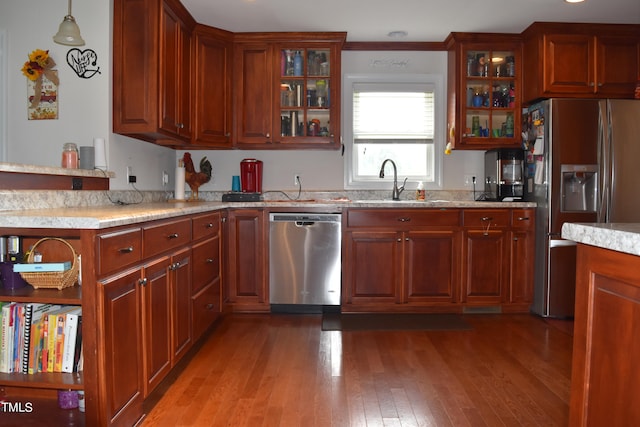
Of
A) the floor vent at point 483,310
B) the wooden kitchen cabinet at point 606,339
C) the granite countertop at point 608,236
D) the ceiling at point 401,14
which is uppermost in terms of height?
the ceiling at point 401,14

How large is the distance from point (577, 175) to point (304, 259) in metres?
2.15

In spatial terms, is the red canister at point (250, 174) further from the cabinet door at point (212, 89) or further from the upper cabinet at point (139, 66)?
the upper cabinet at point (139, 66)

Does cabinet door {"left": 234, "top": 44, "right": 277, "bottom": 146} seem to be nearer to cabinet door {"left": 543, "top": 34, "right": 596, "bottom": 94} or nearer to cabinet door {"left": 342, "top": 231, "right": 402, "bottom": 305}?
cabinet door {"left": 342, "top": 231, "right": 402, "bottom": 305}

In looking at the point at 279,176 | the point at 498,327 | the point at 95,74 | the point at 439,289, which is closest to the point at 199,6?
the point at 95,74

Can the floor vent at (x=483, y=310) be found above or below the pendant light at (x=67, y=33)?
below

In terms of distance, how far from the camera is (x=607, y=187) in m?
3.35

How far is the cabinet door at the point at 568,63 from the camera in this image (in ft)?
11.8

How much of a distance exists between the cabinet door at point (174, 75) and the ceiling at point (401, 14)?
0.83 feet

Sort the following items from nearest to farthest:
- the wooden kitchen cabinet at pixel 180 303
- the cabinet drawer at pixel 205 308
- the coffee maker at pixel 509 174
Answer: the wooden kitchen cabinet at pixel 180 303, the cabinet drawer at pixel 205 308, the coffee maker at pixel 509 174

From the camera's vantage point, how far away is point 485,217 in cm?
354

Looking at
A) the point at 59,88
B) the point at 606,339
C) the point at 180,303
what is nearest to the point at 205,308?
the point at 180,303

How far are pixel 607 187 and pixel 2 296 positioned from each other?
3.70 m

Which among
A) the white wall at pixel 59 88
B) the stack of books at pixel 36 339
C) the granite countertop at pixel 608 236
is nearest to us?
the granite countertop at pixel 608 236

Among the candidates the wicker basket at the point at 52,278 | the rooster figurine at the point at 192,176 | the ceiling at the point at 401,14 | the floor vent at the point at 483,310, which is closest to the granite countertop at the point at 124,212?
the wicker basket at the point at 52,278
